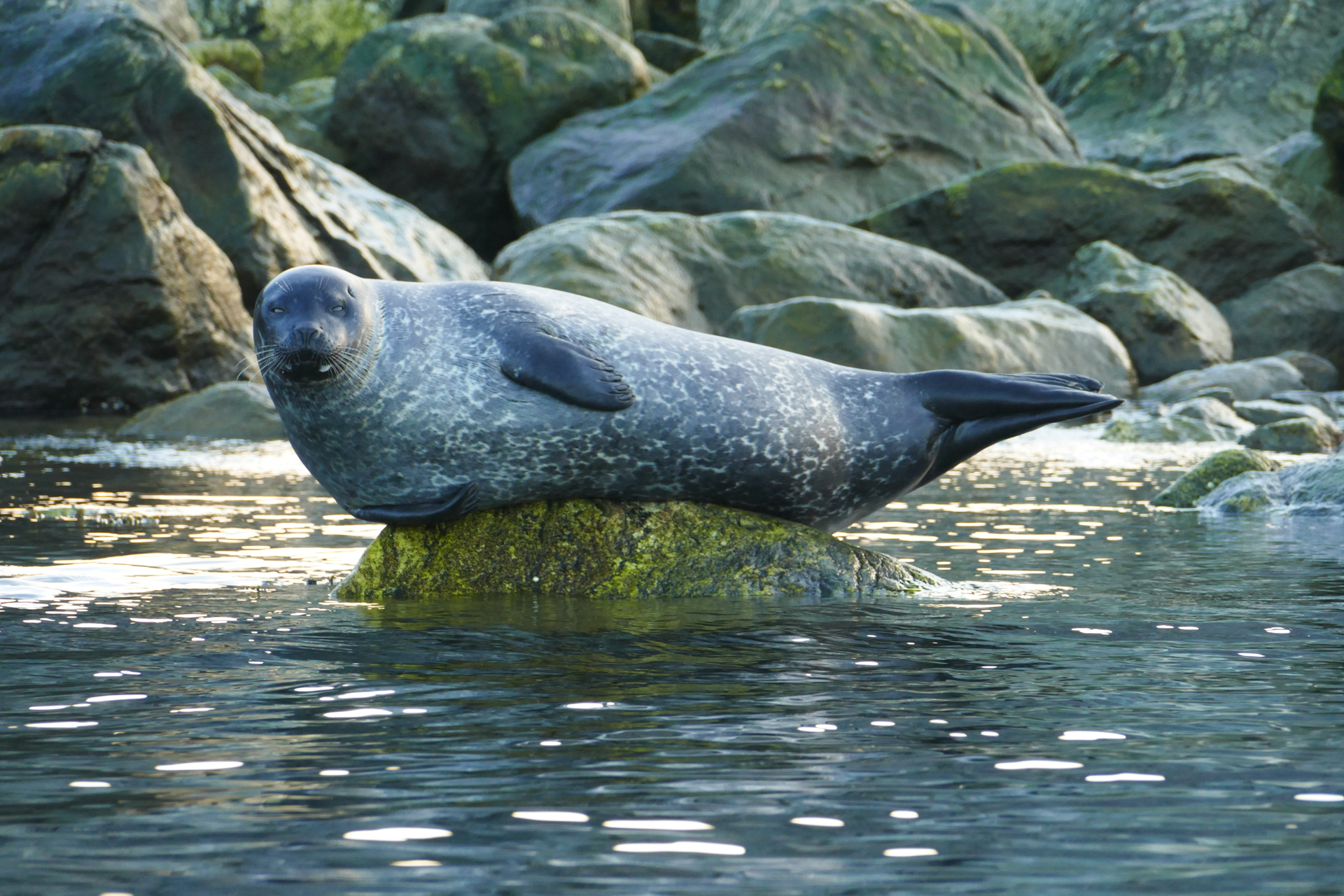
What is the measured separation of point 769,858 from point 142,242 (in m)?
13.2

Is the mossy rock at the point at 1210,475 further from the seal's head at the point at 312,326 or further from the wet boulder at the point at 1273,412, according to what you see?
the seal's head at the point at 312,326

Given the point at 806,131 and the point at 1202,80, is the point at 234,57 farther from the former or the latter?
the point at 1202,80

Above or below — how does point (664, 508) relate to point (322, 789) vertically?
above

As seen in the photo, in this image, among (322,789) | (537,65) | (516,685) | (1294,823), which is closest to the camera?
(1294,823)

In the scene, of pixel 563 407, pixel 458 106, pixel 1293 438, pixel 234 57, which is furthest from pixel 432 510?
pixel 234 57

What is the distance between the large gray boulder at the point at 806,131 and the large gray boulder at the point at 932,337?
517 cm

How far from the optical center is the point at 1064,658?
459cm

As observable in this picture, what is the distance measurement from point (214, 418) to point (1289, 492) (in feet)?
28.2

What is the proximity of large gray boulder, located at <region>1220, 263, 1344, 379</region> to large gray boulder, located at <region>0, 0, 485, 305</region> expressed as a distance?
10.2m

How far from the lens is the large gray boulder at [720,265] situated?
16500mm

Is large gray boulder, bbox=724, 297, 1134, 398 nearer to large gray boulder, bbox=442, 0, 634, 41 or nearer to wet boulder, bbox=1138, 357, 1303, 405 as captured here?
wet boulder, bbox=1138, 357, 1303, 405

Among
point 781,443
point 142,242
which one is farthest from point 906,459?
point 142,242

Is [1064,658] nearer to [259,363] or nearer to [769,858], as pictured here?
[769,858]

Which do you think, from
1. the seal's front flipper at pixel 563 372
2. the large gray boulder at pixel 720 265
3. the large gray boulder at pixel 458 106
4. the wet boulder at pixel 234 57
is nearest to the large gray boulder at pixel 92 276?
the large gray boulder at pixel 720 265
